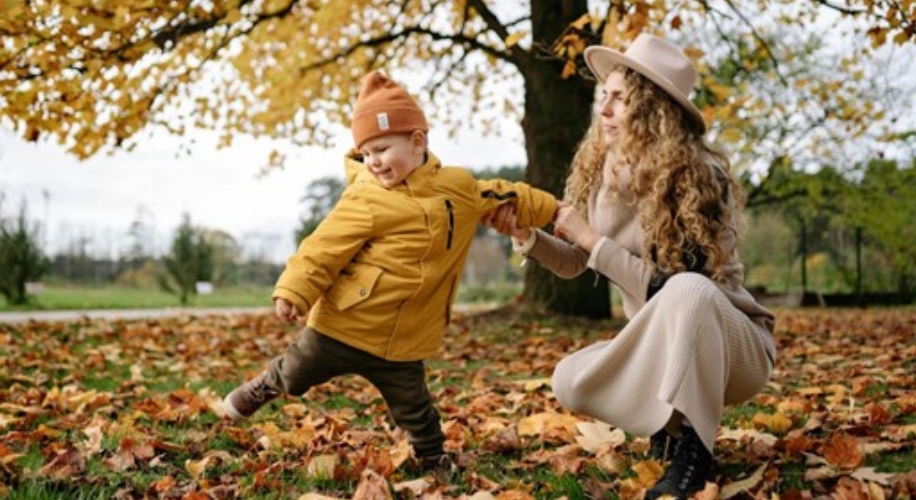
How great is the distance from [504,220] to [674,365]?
0.97 meters

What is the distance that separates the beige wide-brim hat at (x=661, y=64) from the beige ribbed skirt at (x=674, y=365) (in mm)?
697

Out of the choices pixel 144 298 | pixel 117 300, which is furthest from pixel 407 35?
pixel 144 298

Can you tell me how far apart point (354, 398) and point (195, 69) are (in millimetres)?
5188

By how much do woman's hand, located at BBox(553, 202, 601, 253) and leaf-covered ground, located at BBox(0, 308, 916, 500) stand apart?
768 mm

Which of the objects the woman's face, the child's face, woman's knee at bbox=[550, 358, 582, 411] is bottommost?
woman's knee at bbox=[550, 358, 582, 411]

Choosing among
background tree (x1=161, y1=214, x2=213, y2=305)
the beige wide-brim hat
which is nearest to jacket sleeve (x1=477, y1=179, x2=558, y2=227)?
the beige wide-brim hat

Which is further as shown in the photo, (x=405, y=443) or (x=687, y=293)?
(x=405, y=443)

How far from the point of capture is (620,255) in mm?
2967

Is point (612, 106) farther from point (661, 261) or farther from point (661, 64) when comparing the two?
point (661, 261)

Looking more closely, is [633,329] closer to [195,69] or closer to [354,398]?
[354,398]

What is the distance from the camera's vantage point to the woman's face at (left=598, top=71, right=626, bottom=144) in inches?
125

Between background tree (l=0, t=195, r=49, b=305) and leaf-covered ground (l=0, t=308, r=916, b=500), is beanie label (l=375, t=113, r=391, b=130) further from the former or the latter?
background tree (l=0, t=195, r=49, b=305)

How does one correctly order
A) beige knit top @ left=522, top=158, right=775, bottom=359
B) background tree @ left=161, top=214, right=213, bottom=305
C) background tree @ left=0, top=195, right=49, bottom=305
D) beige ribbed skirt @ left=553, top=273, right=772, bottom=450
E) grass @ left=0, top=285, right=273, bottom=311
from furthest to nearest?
background tree @ left=161, top=214, right=213, bottom=305 < grass @ left=0, top=285, right=273, bottom=311 < background tree @ left=0, top=195, right=49, bottom=305 < beige knit top @ left=522, top=158, right=775, bottom=359 < beige ribbed skirt @ left=553, top=273, right=772, bottom=450

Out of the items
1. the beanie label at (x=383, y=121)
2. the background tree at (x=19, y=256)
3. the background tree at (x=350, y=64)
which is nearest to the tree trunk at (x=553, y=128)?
the background tree at (x=350, y=64)
